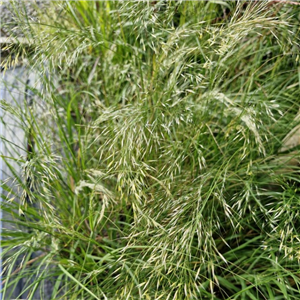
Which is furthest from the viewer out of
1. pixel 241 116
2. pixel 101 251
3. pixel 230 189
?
pixel 101 251

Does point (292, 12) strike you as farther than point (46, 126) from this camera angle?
No

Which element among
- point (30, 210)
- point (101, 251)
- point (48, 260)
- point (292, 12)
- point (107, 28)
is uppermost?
point (107, 28)

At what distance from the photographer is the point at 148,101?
3.87ft

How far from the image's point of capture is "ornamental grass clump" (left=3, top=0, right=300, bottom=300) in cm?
104

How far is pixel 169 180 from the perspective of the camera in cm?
113

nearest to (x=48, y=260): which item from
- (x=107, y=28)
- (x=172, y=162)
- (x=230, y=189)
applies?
(x=172, y=162)

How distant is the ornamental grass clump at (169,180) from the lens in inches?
40.9

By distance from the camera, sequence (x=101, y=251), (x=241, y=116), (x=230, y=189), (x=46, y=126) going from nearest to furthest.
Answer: (x=241, y=116)
(x=230, y=189)
(x=101, y=251)
(x=46, y=126)

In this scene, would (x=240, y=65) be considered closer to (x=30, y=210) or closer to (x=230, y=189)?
(x=230, y=189)

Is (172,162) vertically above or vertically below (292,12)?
below

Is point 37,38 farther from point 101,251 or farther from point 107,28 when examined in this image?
point 101,251

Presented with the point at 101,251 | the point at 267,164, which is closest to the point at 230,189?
the point at 267,164

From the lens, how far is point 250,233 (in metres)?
1.31

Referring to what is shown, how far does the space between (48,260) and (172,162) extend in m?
0.43
